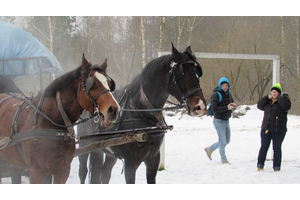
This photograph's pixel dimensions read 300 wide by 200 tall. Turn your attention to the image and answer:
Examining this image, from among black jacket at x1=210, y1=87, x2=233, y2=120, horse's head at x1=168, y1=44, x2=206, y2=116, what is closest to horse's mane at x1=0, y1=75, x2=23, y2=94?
horse's head at x1=168, y1=44, x2=206, y2=116

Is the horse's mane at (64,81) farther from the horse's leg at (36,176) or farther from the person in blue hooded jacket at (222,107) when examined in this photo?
the person in blue hooded jacket at (222,107)

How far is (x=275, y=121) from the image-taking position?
4871 mm

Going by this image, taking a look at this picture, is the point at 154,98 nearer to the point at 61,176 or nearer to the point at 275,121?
the point at 61,176

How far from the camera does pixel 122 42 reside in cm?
590

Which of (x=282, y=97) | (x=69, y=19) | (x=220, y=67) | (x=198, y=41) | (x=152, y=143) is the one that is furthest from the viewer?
(x=220, y=67)

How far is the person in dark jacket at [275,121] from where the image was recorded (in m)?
4.84

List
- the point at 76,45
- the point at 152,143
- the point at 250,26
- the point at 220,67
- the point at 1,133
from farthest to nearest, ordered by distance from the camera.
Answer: the point at 250,26, the point at 220,67, the point at 76,45, the point at 152,143, the point at 1,133

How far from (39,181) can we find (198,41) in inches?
208

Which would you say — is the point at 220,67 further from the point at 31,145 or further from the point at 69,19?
the point at 31,145

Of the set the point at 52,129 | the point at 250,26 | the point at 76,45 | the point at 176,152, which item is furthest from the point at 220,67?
the point at 52,129

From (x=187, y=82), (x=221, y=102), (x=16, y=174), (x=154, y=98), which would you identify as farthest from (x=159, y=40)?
(x=16, y=174)

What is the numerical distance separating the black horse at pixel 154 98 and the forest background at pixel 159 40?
149cm

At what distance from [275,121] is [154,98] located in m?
2.88

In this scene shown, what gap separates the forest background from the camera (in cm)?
544
